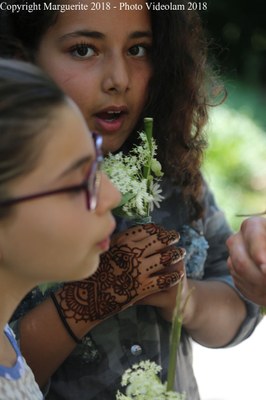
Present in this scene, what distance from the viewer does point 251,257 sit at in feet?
7.66

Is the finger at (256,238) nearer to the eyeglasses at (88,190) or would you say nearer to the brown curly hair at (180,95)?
the brown curly hair at (180,95)

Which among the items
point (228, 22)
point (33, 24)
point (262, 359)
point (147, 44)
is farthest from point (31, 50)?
point (228, 22)

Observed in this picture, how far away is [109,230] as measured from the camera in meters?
1.65

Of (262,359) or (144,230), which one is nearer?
(144,230)

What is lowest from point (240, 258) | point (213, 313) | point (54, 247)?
point (213, 313)

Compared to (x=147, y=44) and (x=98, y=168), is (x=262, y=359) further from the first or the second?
(x=98, y=168)

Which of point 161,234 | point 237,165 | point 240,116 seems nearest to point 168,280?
point 161,234

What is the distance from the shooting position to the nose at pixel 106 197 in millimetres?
1609

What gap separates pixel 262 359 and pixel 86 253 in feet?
10.8

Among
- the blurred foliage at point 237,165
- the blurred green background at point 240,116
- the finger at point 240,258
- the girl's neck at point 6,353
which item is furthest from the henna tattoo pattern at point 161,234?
the blurred foliage at point 237,165

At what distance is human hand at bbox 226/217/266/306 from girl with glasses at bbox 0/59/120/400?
2.51ft

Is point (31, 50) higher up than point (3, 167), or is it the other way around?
point (31, 50)

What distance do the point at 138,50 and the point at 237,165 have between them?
13.3ft

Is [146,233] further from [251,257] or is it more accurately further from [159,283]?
[251,257]
